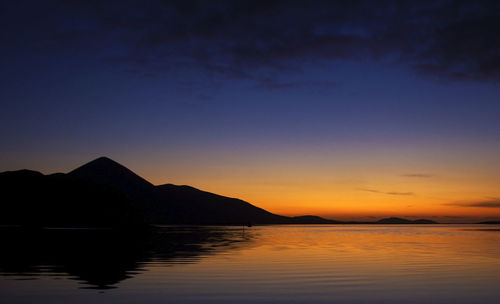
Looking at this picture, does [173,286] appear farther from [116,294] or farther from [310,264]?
[310,264]

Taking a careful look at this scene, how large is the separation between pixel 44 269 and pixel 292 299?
808 inches

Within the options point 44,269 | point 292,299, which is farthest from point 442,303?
point 44,269

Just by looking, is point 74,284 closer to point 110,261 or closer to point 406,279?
point 110,261

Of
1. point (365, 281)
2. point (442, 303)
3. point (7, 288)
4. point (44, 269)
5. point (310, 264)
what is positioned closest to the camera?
point (442, 303)

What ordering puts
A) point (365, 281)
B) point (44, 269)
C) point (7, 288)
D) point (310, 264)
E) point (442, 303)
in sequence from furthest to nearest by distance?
point (310, 264) < point (44, 269) < point (365, 281) < point (7, 288) < point (442, 303)

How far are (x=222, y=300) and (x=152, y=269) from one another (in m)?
13.6

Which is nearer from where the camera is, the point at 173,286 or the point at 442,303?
the point at 442,303

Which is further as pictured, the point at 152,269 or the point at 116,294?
the point at 152,269

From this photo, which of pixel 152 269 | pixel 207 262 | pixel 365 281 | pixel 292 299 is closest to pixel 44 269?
pixel 152 269

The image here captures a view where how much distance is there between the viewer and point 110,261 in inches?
1641

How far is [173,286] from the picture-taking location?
2623 cm

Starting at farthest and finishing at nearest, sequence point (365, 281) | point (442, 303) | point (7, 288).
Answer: point (365, 281), point (7, 288), point (442, 303)

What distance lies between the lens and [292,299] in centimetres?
2248

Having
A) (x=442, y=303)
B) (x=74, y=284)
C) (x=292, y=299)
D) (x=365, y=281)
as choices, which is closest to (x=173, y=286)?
(x=74, y=284)
